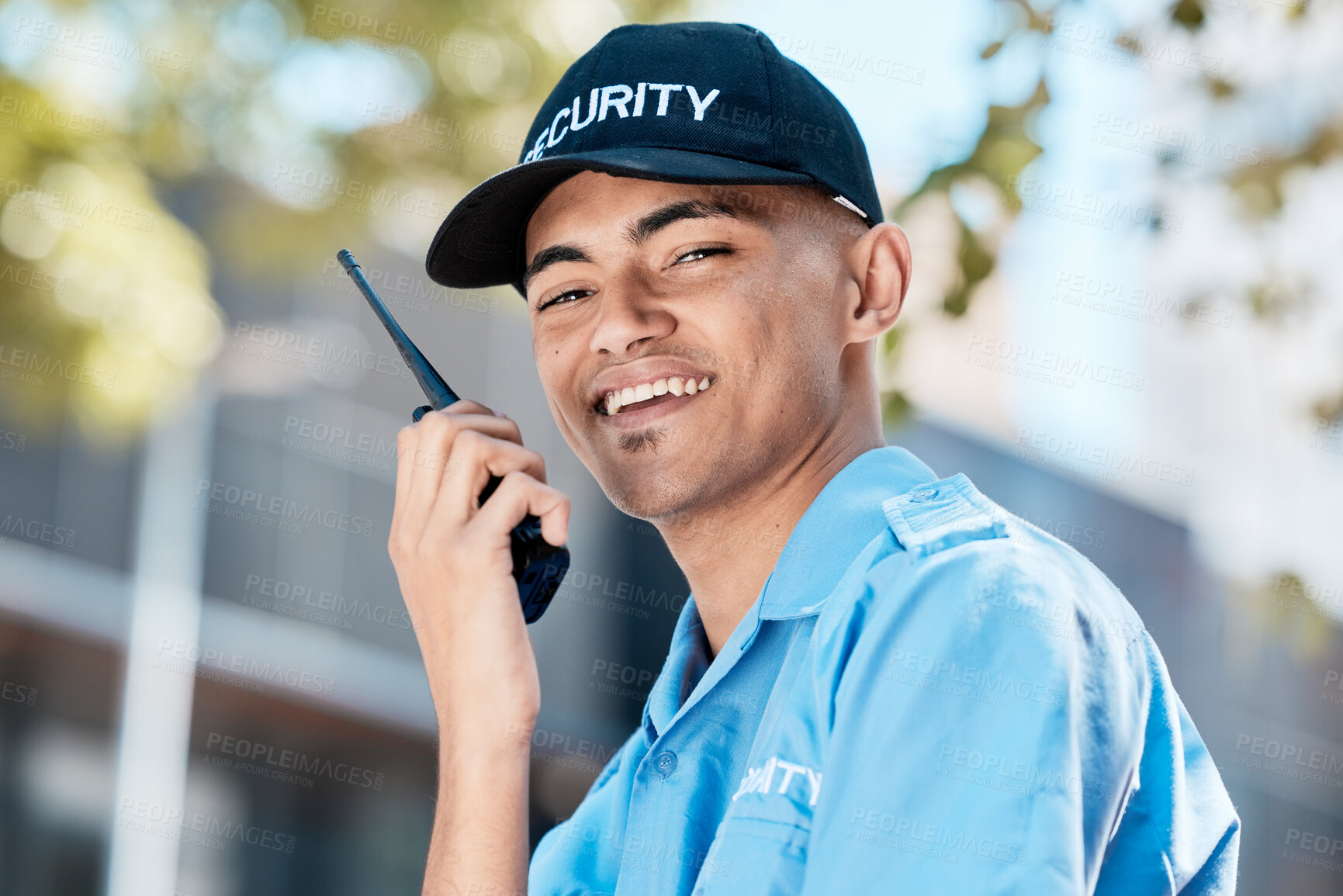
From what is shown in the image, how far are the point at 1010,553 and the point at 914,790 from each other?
279mm

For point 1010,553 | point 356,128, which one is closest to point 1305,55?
point 1010,553

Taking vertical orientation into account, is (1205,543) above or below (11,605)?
above

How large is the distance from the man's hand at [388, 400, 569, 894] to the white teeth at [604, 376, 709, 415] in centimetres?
16

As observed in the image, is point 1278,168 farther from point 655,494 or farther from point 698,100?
point 655,494

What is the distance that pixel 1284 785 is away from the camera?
234 inches

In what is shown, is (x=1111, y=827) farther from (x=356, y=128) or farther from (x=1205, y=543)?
(x=1205, y=543)

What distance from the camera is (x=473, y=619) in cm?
179

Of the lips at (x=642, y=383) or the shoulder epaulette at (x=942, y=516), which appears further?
the lips at (x=642, y=383)

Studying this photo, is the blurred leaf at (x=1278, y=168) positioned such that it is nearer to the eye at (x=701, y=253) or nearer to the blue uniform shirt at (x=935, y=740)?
the eye at (x=701, y=253)

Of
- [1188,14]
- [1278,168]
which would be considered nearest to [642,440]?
[1188,14]

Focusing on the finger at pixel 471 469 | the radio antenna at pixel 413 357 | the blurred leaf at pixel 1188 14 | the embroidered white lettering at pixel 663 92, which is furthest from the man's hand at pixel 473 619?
the blurred leaf at pixel 1188 14

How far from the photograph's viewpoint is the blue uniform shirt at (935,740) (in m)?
1.11

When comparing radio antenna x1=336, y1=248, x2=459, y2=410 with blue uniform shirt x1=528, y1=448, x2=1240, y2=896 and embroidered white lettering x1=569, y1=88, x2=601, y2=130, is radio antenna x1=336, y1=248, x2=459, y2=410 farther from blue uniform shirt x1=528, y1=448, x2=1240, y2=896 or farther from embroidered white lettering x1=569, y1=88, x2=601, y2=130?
blue uniform shirt x1=528, y1=448, x2=1240, y2=896

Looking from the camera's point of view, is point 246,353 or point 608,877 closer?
point 608,877
